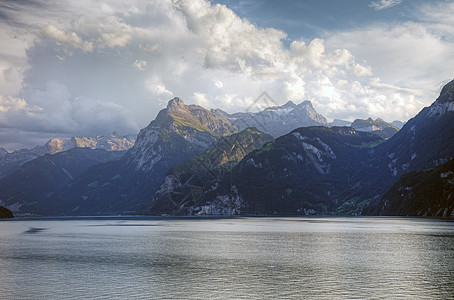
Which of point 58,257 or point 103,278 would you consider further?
point 58,257

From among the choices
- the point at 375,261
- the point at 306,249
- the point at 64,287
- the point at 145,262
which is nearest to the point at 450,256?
the point at 375,261

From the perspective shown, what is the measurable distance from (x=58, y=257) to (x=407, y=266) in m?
87.3

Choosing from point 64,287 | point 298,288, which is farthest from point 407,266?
point 64,287

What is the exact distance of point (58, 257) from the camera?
111562mm

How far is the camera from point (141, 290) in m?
67.1

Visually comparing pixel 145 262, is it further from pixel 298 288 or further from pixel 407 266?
pixel 407 266

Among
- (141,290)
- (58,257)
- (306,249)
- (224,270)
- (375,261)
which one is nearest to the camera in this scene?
(141,290)

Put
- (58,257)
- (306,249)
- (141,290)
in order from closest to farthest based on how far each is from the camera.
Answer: (141,290), (58,257), (306,249)

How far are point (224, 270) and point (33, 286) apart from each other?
36.6m

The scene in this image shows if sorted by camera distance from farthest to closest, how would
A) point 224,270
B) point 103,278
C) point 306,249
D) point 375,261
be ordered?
1. point 306,249
2. point 375,261
3. point 224,270
4. point 103,278

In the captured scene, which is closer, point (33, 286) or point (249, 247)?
point (33, 286)

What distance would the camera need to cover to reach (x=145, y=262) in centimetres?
10144

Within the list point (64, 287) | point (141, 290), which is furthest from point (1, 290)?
point (141, 290)

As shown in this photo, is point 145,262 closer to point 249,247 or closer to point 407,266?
point 249,247
